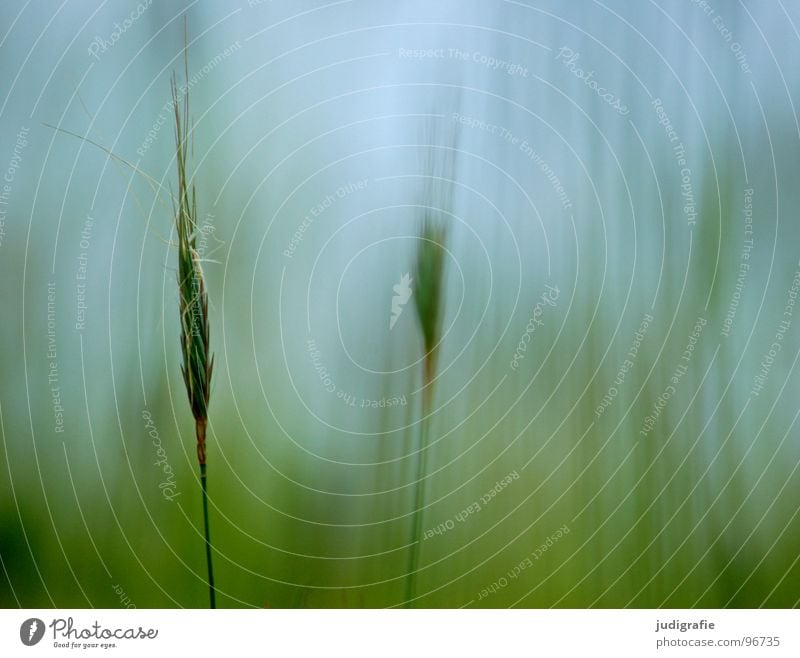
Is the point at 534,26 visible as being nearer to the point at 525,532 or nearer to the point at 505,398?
the point at 505,398

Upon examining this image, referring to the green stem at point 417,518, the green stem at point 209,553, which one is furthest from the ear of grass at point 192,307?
the green stem at point 417,518

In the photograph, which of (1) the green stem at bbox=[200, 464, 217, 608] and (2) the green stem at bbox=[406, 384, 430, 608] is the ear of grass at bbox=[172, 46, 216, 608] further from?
(2) the green stem at bbox=[406, 384, 430, 608]

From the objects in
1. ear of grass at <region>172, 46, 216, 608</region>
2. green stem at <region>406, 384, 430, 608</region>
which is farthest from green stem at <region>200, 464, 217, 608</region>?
green stem at <region>406, 384, 430, 608</region>

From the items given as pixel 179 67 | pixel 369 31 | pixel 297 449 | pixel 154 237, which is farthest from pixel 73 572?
pixel 369 31
